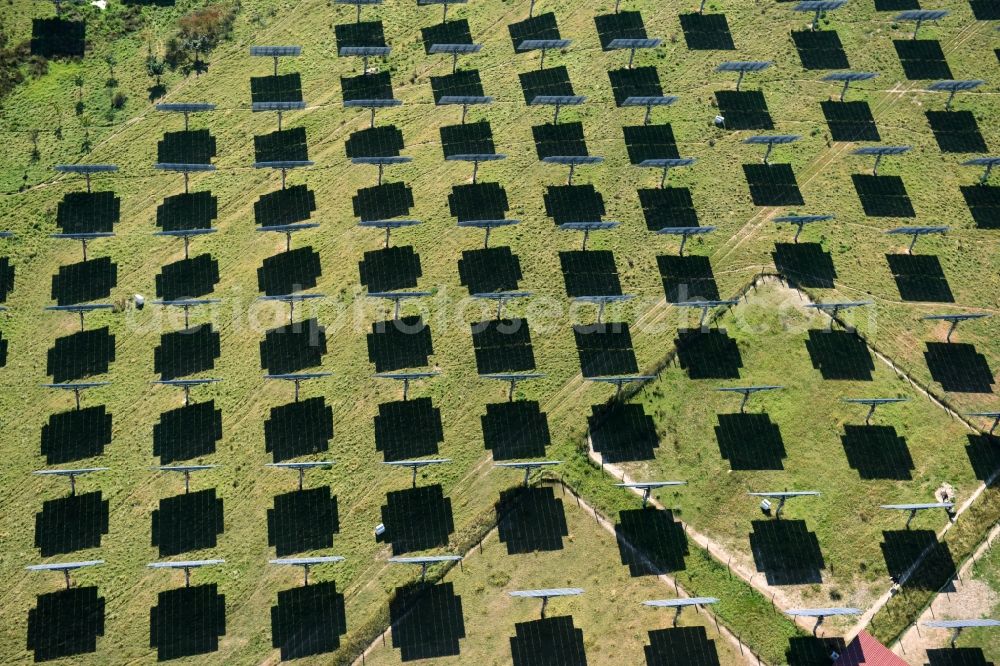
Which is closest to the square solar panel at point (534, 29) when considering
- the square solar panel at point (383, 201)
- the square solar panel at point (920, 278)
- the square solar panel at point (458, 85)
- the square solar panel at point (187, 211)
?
the square solar panel at point (458, 85)

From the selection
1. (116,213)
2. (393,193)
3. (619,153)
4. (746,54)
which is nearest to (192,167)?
(116,213)

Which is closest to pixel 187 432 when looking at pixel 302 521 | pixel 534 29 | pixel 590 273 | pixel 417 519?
pixel 302 521

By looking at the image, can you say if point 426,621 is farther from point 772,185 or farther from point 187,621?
point 772,185

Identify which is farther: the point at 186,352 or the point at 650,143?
the point at 650,143

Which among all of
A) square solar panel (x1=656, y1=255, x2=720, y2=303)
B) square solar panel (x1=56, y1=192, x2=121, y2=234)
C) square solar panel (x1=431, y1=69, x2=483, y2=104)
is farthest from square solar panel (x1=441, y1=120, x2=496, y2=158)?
square solar panel (x1=56, y1=192, x2=121, y2=234)

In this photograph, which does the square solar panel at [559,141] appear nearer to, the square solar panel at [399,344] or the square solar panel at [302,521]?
the square solar panel at [399,344]

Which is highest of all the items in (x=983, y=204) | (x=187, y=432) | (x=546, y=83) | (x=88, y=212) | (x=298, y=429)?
(x=546, y=83)

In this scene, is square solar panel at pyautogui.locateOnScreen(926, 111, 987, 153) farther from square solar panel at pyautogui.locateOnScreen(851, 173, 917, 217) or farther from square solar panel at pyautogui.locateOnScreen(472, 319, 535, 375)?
square solar panel at pyautogui.locateOnScreen(472, 319, 535, 375)
